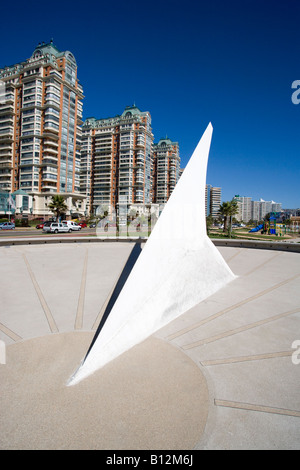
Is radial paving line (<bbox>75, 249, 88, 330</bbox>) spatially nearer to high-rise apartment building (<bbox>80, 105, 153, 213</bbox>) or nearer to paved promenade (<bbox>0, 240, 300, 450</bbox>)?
paved promenade (<bbox>0, 240, 300, 450</bbox>)

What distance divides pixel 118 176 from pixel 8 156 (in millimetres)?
40279

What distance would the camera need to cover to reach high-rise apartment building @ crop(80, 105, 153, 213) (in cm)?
9538

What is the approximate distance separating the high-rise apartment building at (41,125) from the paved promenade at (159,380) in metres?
64.8

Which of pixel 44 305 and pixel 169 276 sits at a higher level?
pixel 169 276

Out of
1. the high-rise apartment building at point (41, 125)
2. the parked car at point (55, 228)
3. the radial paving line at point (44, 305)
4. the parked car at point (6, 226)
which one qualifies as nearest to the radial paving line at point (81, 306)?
the radial paving line at point (44, 305)

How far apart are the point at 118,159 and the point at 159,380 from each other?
102m

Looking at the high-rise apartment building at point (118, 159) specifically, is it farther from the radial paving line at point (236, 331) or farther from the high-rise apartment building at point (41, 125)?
the radial paving line at point (236, 331)

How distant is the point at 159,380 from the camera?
3922 mm

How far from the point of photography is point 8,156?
70000 mm

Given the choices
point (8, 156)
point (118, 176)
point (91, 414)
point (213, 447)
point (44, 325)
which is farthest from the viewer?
point (118, 176)

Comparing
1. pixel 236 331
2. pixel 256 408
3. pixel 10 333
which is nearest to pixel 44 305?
pixel 10 333

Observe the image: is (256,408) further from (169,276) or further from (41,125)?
(41,125)
